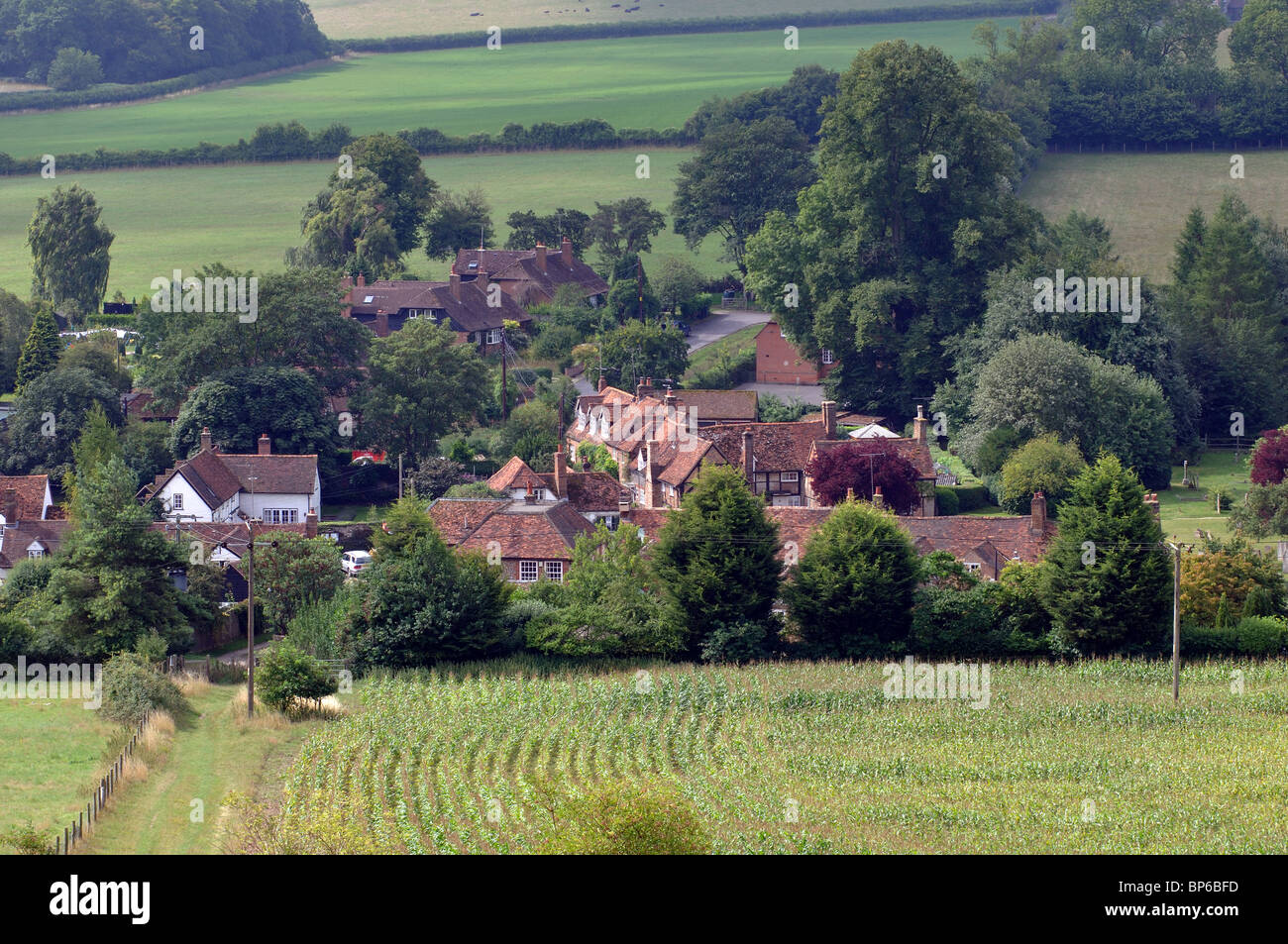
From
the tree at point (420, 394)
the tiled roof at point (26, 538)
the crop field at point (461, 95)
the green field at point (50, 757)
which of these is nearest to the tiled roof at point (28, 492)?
the tiled roof at point (26, 538)

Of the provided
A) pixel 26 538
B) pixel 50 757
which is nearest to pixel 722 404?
pixel 26 538

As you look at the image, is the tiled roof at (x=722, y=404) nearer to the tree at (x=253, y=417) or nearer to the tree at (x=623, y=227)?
the tree at (x=253, y=417)

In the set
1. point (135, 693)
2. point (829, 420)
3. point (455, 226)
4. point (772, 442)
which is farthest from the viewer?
point (455, 226)

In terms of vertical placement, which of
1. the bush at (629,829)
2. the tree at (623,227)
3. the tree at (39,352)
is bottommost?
the bush at (629,829)

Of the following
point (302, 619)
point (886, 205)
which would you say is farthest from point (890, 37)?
point (302, 619)

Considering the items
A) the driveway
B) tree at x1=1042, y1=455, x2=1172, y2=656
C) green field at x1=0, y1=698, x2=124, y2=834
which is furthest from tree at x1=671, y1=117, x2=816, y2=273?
green field at x1=0, y1=698, x2=124, y2=834

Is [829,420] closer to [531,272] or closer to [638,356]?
[638,356]

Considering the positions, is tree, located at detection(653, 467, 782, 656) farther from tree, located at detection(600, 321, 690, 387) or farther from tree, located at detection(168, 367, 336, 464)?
tree, located at detection(600, 321, 690, 387)

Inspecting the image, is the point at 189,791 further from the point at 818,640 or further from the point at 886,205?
the point at 886,205

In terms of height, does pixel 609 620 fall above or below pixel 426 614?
below
